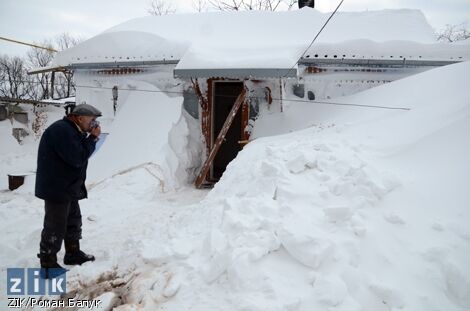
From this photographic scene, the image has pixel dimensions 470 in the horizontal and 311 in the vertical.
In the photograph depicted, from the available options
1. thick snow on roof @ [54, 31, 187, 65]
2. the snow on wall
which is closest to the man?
the snow on wall

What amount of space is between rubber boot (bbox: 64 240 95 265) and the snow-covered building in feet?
11.2

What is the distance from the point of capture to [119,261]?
3141 millimetres

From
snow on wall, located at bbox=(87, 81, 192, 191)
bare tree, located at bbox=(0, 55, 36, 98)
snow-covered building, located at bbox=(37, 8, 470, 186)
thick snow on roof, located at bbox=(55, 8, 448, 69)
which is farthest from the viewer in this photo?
bare tree, located at bbox=(0, 55, 36, 98)

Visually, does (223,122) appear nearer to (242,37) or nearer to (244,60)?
(242,37)

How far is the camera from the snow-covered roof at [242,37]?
21.5 feet

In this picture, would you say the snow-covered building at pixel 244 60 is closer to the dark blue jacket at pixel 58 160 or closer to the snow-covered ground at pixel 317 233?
the snow-covered ground at pixel 317 233

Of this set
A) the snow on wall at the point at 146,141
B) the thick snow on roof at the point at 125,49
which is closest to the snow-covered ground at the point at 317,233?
the snow on wall at the point at 146,141

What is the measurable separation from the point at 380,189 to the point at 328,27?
20.7ft

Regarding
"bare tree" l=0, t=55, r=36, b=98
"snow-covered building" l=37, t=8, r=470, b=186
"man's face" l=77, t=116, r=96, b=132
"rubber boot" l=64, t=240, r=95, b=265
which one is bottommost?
"rubber boot" l=64, t=240, r=95, b=265

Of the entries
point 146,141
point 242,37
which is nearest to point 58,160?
point 146,141

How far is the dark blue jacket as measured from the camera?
288 cm

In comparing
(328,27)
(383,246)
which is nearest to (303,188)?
(383,246)

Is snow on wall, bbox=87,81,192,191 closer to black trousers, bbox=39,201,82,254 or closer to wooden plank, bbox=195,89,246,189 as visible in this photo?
wooden plank, bbox=195,89,246,189
